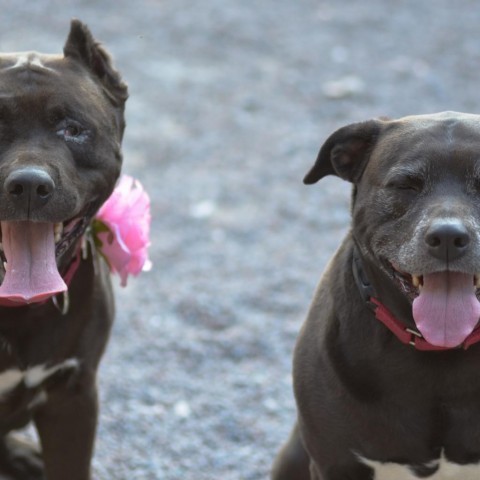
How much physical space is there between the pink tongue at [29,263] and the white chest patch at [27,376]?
0.30 metres

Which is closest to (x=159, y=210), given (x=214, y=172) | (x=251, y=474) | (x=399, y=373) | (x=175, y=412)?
(x=214, y=172)

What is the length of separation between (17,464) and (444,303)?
2252 millimetres

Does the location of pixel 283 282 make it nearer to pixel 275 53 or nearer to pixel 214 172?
pixel 214 172

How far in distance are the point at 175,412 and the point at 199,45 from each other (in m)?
5.58

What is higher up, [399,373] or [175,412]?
[399,373]

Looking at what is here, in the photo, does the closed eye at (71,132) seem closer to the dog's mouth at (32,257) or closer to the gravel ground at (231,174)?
the dog's mouth at (32,257)

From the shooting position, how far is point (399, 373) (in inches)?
153

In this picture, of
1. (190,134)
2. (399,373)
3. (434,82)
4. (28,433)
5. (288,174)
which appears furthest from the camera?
(434,82)

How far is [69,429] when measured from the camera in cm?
452

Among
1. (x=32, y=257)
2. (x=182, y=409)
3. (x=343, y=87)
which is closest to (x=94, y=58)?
(x=32, y=257)

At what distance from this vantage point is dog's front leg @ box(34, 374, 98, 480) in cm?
442

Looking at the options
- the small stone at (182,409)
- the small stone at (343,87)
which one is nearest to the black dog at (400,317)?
the small stone at (182,409)

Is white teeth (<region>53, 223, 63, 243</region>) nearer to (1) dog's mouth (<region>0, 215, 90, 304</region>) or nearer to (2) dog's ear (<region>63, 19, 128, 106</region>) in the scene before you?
(1) dog's mouth (<region>0, 215, 90, 304</region>)

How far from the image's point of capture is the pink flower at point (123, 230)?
4.48m
